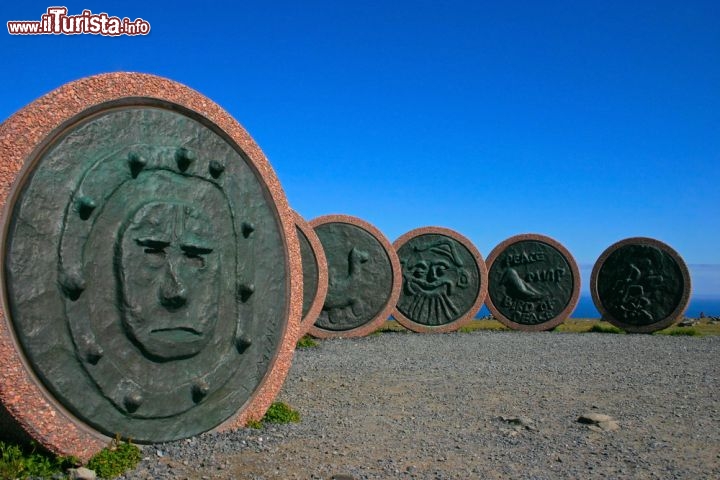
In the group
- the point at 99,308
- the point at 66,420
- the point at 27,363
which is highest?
the point at 99,308

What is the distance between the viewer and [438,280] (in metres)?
12.7

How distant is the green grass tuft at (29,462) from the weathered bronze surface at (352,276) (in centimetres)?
742

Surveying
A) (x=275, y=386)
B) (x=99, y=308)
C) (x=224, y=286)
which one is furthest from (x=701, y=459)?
(x=99, y=308)

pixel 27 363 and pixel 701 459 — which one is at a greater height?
pixel 27 363

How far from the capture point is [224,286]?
14.7 ft

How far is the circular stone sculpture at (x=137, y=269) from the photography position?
3637 mm

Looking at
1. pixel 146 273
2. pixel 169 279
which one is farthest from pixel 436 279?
pixel 146 273

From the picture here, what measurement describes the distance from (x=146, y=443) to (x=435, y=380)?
3.87 metres

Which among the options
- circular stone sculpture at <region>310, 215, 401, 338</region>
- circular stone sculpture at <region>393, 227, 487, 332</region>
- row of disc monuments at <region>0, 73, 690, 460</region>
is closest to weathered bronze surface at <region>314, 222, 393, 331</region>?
circular stone sculpture at <region>310, 215, 401, 338</region>

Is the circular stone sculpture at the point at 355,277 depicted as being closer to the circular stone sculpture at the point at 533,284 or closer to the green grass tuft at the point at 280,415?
the circular stone sculpture at the point at 533,284

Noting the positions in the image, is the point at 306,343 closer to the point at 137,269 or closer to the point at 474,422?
the point at 474,422

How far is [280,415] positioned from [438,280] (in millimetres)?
7890

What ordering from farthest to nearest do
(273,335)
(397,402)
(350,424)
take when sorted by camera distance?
(397,402)
(350,424)
(273,335)

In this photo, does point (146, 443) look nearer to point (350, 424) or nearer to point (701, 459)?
point (350, 424)
